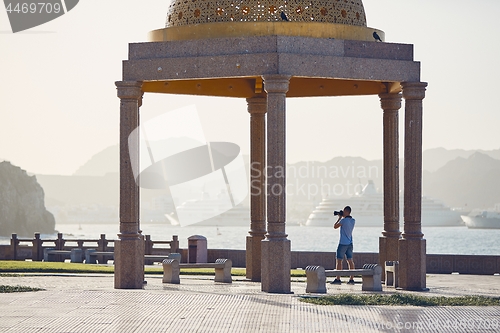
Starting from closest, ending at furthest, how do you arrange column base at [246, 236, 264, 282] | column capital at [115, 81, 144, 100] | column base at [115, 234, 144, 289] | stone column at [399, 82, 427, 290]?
column base at [115, 234, 144, 289] < column capital at [115, 81, 144, 100] < stone column at [399, 82, 427, 290] < column base at [246, 236, 264, 282]

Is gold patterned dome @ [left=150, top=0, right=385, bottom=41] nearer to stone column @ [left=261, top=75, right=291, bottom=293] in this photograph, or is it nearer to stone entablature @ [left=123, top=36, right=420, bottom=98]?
stone entablature @ [left=123, top=36, right=420, bottom=98]

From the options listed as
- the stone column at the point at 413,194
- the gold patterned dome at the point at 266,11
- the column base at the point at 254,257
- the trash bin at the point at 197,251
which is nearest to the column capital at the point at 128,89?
the gold patterned dome at the point at 266,11

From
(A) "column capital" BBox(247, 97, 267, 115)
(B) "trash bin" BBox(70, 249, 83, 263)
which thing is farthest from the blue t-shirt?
(B) "trash bin" BBox(70, 249, 83, 263)

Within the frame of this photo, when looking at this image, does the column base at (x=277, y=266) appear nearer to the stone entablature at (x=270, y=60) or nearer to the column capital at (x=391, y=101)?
the stone entablature at (x=270, y=60)

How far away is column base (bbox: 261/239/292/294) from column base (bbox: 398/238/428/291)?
3.37 metres

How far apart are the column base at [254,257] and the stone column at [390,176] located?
11.1 feet

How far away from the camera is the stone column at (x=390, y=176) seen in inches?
1054

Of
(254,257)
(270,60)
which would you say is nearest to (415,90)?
(270,60)

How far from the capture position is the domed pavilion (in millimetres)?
22609

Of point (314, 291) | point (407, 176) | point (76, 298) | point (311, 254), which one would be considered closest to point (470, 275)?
point (311, 254)

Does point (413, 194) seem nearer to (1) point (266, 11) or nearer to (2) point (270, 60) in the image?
(2) point (270, 60)

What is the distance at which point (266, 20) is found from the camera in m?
23.8

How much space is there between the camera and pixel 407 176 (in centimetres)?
2439

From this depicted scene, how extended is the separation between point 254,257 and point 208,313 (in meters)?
9.71
